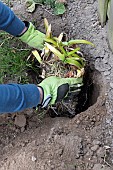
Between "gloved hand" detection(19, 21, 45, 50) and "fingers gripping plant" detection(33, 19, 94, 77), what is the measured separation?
0.13 feet

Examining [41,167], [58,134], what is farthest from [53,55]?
[41,167]

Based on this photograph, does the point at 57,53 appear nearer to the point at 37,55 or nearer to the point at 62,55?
the point at 62,55

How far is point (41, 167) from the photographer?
225 centimetres

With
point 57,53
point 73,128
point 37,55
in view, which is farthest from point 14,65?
point 73,128

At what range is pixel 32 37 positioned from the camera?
8.57 feet

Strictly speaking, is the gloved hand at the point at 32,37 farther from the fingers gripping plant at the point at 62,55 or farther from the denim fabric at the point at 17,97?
the denim fabric at the point at 17,97

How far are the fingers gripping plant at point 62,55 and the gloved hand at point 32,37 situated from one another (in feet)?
0.13

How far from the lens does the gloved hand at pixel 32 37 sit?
103 inches

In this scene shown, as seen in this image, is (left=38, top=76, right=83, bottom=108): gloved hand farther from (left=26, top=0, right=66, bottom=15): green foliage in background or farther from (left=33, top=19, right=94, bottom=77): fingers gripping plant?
(left=26, top=0, right=66, bottom=15): green foliage in background

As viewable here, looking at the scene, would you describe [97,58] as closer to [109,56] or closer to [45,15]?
[109,56]

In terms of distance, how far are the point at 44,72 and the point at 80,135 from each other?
0.51 metres

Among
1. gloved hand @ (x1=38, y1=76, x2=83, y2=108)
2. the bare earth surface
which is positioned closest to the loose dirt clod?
the bare earth surface

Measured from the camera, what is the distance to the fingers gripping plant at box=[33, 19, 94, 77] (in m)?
2.55

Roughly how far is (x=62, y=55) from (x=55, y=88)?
0.73 feet
